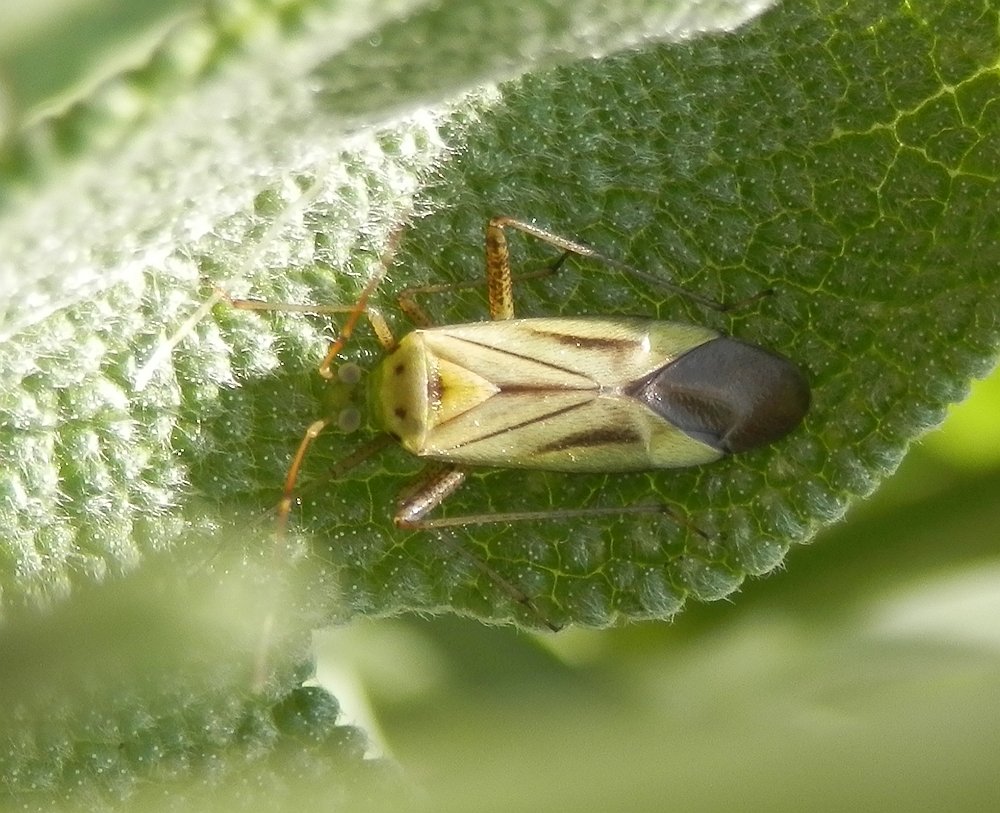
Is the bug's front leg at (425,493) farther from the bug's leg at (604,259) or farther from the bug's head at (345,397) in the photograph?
the bug's leg at (604,259)

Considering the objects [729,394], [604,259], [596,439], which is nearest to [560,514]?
[596,439]

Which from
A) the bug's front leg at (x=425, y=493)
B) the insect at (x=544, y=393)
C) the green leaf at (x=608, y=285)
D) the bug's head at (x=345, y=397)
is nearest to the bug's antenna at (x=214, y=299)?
the green leaf at (x=608, y=285)

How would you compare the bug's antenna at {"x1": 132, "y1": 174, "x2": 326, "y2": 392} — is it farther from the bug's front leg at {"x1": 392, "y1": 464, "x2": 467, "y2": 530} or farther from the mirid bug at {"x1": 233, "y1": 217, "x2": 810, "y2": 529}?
the bug's front leg at {"x1": 392, "y1": 464, "x2": 467, "y2": 530}

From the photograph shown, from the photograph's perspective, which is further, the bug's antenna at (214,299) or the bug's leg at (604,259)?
the bug's leg at (604,259)

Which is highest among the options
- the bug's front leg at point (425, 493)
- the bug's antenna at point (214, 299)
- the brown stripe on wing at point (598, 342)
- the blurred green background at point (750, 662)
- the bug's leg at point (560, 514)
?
the bug's antenna at point (214, 299)

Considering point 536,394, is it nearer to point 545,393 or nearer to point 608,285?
point 545,393

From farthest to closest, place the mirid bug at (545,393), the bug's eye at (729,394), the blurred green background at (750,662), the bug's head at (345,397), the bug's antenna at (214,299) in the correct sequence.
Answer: the blurred green background at (750,662)
the bug's head at (345,397)
the mirid bug at (545,393)
the bug's eye at (729,394)
the bug's antenna at (214,299)

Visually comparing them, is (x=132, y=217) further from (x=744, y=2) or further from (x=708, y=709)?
(x=708, y=709)

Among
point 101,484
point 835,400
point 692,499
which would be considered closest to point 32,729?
point 101,484
